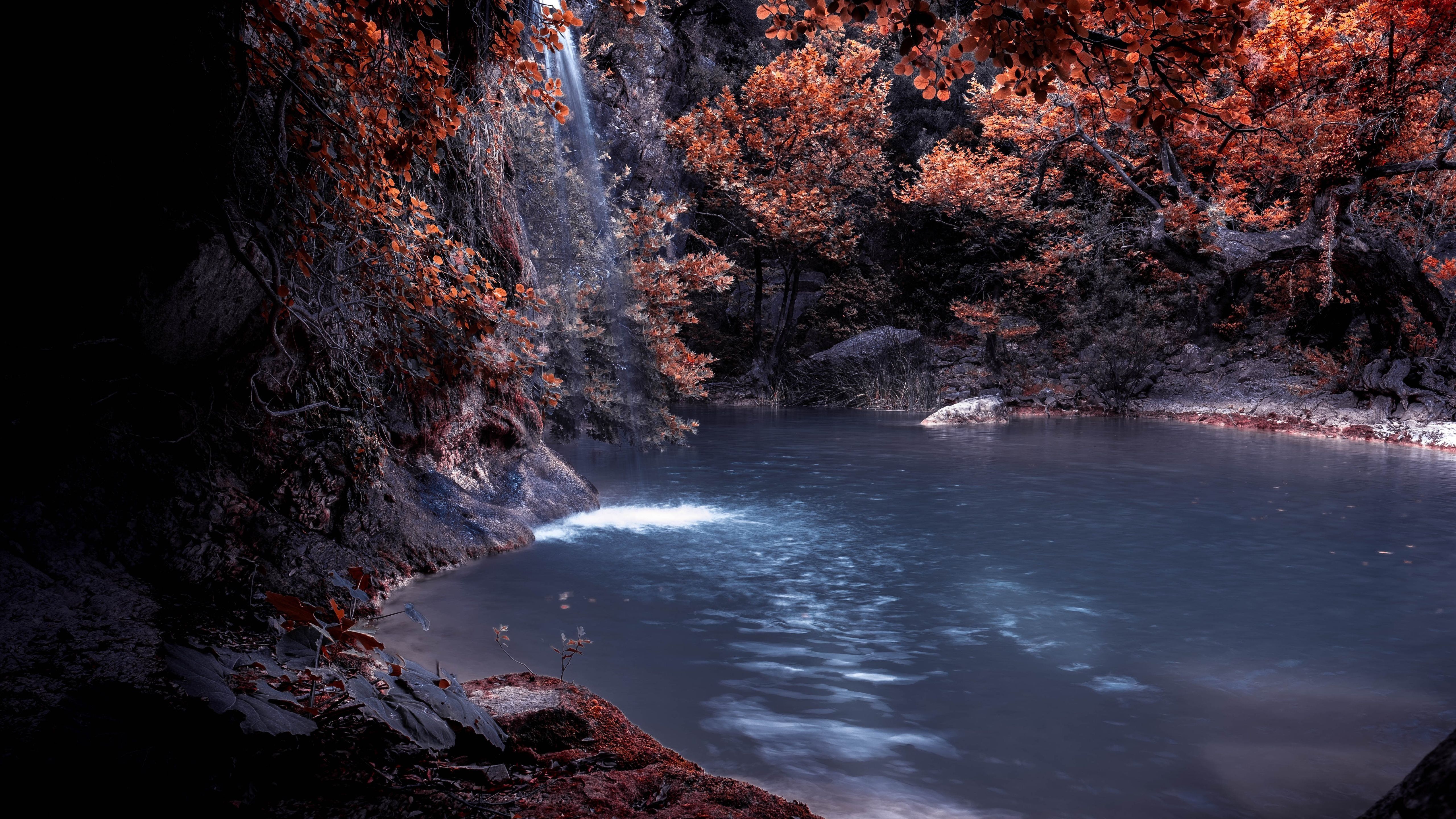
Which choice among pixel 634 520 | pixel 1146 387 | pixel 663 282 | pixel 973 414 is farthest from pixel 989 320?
pixel 634 520

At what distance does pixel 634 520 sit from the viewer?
Result: 317 inches

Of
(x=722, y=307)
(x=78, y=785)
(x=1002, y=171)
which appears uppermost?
(x=1002, y=171)

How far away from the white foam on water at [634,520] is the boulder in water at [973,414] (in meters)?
10.1

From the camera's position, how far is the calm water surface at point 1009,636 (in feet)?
10.4

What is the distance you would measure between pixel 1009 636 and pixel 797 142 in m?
18.0

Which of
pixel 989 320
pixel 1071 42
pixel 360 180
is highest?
pixel 989 320

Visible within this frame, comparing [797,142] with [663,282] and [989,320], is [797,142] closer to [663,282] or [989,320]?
[989,320]

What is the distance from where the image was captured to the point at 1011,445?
14281mm

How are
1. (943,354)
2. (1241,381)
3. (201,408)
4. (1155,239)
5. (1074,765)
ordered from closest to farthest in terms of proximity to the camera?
(1074,765) → (201,408) → (1155,239) → (1241,381) → (943,354)

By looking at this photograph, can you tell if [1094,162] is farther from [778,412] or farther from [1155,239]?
[778,412]

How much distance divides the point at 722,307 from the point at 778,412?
641 cm

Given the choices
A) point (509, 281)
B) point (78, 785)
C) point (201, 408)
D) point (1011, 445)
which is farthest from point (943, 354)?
point (78, 785)

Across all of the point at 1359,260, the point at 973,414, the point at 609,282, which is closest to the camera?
the point at 609,282

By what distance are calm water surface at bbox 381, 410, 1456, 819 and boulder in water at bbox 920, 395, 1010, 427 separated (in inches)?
315
